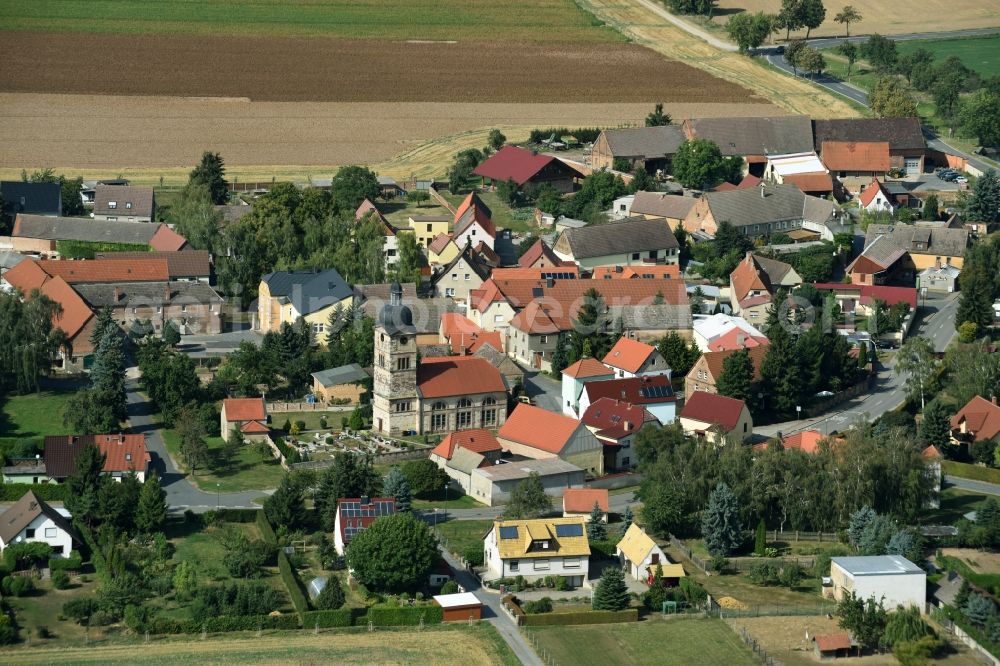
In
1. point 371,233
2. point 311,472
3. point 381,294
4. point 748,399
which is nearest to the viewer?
point 311,472

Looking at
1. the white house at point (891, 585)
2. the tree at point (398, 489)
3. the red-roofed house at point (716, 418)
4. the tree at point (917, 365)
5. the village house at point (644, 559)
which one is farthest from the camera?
the tree at point (917, 365)

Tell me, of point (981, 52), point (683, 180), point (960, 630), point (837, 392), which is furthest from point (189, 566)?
point (981, 52)

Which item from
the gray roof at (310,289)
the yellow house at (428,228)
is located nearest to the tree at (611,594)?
the gray roof at (310,289)

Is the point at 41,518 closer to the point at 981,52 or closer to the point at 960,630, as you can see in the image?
the point at 960,630

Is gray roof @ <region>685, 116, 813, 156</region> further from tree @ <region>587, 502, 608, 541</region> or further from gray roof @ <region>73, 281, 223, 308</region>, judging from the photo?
tree @ <region>587, 502, 608, 541</region>

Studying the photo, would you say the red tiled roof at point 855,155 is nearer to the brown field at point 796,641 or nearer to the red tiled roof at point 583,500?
the red tiled roof at point 583,500

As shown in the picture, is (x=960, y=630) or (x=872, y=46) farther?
(x=872, y=46)
